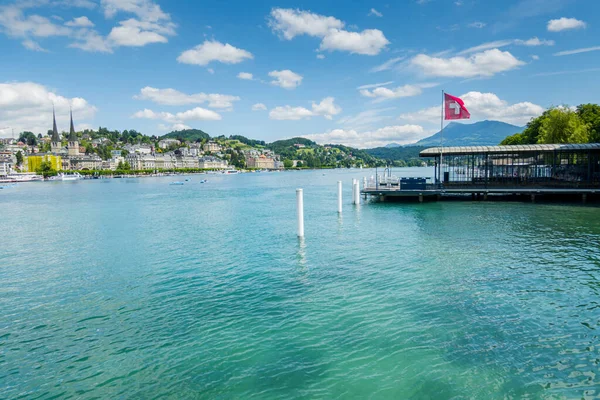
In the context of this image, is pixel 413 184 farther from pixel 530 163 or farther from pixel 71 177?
pixel 71 177

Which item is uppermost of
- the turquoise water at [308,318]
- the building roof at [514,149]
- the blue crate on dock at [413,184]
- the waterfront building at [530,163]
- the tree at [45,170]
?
the tree at [45,170]

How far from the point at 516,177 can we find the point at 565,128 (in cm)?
2669

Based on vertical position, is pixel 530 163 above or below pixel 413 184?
above

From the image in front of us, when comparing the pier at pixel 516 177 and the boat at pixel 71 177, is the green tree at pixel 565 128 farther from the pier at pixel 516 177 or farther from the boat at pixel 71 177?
the boat at pixel 71 177

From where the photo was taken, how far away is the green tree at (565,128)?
5947 centimetres

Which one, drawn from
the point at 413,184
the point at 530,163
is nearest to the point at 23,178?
the point at 413,184

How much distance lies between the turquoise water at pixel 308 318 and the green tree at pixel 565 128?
45385mm

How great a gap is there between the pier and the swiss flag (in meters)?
5.98

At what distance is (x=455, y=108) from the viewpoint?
3700cm

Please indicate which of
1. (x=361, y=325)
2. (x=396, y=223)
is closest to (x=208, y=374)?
(x=361, y=325)

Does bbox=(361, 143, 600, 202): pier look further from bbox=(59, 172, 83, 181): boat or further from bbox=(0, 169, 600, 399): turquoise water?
bbox=(59, 172, 83, 181): boat

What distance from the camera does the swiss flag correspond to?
121 feet

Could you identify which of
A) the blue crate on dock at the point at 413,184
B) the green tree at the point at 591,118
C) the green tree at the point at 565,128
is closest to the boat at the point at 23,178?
the blue crate on dock at the point at 413,184

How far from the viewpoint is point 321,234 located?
24906 mm
